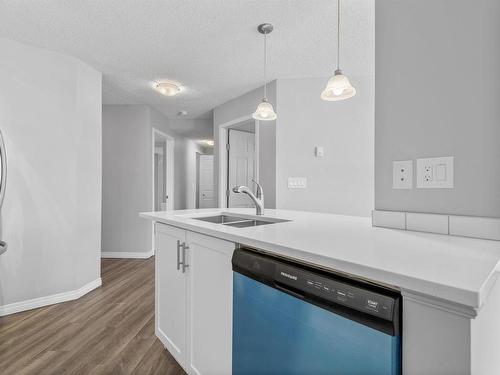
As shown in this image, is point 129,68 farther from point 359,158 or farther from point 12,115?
point 359,158

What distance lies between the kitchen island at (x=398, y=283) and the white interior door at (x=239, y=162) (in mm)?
2779

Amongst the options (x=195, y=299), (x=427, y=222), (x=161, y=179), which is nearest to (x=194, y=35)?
(x=195, y=299)

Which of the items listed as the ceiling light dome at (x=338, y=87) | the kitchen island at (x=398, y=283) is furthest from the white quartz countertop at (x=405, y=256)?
the ceiling light dome at (x=338, y=87)

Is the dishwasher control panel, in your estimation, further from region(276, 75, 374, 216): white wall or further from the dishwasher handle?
region(276, 75, 374, 216): white wall

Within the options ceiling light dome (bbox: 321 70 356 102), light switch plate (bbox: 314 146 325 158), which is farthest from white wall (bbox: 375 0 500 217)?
light switch plate (bbox: 314 146 325 158)

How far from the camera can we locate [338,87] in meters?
1.71

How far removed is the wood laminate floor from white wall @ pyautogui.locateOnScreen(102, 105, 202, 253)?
138cm

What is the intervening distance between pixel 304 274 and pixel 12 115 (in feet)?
9.35

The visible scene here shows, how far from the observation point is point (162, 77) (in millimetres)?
3123

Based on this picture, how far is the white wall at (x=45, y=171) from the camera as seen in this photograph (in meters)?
2.28

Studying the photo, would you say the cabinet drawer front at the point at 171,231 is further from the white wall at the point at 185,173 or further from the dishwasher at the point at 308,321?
the white wall at the point at 185,173

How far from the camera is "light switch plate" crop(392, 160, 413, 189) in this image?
3.52 ft

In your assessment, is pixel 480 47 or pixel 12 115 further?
pixel 12 115

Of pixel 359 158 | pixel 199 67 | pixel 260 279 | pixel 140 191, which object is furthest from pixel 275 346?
pixel 140 191
